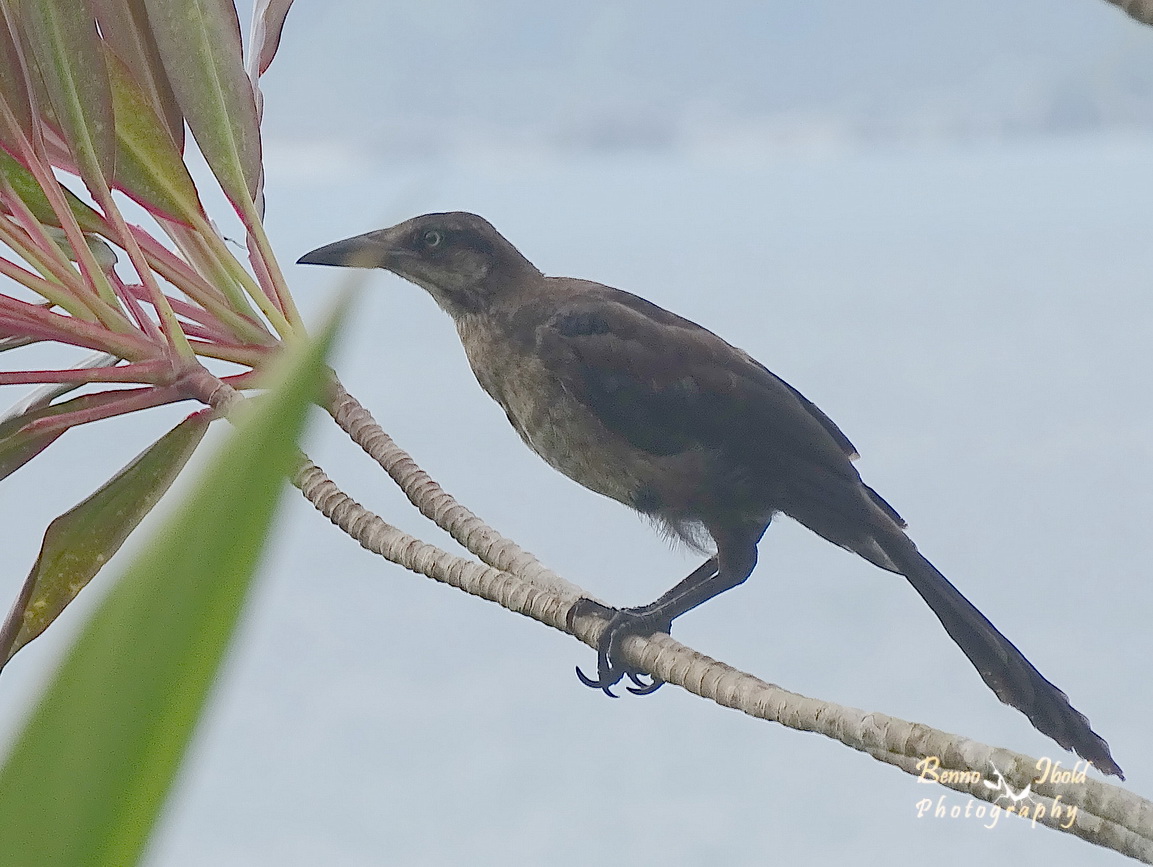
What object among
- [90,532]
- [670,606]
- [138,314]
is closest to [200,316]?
[138,314]

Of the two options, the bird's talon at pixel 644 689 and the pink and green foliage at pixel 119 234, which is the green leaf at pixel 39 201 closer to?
the pink and green foliage at pixel 119 234

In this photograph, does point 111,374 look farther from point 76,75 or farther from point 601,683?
point 601,683

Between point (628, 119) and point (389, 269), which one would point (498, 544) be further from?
point (628, 119)

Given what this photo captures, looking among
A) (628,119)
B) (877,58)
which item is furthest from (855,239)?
(628,119)

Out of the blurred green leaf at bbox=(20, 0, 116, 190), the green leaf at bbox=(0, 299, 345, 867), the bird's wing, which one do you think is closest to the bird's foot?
the bird's wing

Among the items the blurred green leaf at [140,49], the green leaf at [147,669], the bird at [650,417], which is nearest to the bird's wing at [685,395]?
the bird at [650,417]
